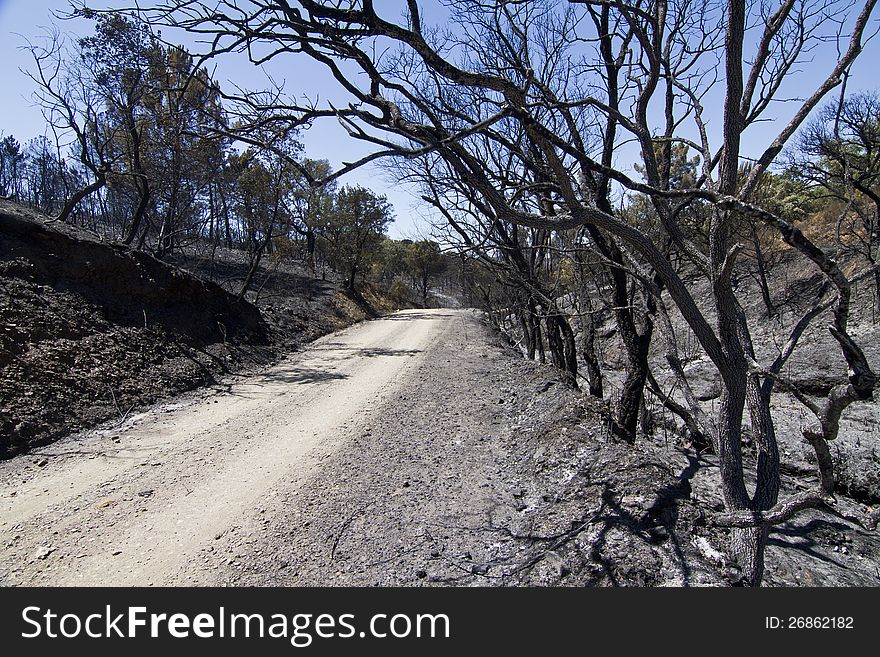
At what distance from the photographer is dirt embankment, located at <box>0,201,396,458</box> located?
585cm

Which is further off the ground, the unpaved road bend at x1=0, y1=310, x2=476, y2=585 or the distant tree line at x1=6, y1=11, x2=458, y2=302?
the distant tree line at x1=6, y1=11, x2=458, y2=302

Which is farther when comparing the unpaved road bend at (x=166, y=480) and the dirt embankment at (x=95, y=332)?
the dirt embankment at (x=95, y=332)

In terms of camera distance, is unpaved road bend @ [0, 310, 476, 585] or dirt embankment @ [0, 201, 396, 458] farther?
dirt embankment @ [0, 201, 396, 458]

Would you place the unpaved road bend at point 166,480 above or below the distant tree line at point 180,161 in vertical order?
below

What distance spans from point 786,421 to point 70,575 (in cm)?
908

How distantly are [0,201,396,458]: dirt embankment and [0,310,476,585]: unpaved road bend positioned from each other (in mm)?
555

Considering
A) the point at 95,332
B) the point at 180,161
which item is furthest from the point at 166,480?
the point at 180,161

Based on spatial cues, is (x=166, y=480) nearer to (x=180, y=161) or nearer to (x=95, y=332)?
(x=95, y=332)

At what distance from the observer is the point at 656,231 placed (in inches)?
289

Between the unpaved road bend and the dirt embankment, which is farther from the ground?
the dirt embankment

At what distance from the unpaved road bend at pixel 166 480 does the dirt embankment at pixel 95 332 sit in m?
0.55

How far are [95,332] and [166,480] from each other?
490cm

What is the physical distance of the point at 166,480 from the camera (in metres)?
4.38

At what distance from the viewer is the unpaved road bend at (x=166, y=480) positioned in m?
3.16
